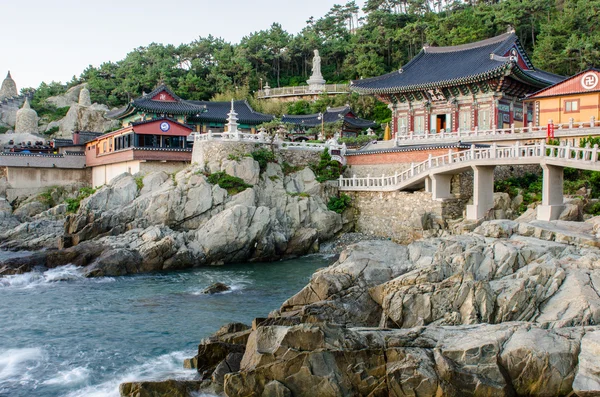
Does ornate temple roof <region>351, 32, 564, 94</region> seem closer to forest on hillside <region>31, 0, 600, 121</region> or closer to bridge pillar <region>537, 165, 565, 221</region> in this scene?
bridge pillar <region>537, 165, 565, 221</region>

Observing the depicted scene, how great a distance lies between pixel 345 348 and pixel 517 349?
4.43 metres

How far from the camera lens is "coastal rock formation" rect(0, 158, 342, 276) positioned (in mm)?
31781

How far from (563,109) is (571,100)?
772 millimetres

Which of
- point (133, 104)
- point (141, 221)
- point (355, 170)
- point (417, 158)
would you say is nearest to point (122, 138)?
point (133, 104)

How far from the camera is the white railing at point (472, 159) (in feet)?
91.4

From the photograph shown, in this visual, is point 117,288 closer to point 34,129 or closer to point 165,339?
point 165,339

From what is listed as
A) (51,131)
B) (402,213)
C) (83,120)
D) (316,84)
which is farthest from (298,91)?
(402,213)

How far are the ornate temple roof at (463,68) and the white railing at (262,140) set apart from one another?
6.89 metres

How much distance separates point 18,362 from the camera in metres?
17.7

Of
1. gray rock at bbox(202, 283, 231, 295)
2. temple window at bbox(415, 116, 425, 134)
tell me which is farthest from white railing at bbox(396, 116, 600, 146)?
gray rock at bbox(202, 283, 231, 295)

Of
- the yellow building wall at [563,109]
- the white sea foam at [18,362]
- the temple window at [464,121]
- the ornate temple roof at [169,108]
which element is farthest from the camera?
the ornate temple roof at [169,108]

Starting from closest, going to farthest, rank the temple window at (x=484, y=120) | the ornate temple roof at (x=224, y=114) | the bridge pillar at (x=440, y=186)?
the bridge pillar at (x=440, y=186), the temple window at (x=484, y=120), the ornate temple roof at (x=224, y=114)

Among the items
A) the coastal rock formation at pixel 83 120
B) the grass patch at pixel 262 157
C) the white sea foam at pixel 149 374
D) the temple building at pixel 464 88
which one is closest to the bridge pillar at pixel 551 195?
the temple building at pixel 464 88

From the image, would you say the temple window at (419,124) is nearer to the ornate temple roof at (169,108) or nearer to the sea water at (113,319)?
the ornate temple roof at (169,108)
